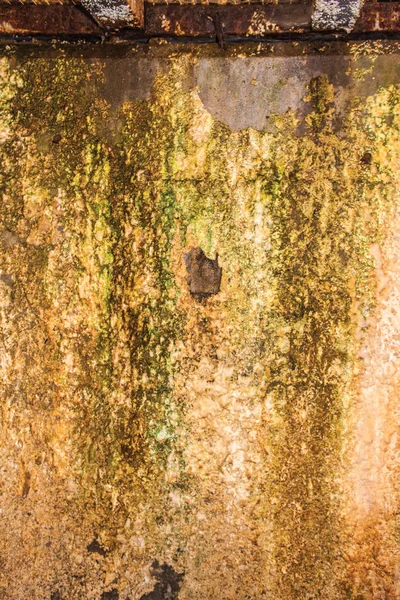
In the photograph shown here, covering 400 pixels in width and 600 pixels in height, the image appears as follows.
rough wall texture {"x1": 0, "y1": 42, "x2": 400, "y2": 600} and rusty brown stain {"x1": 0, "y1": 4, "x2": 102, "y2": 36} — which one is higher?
rusty brown stain {"x1": 0, "y1": 4, "x2": 102, "y2": 36}

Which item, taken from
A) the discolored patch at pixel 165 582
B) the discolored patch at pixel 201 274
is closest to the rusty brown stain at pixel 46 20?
the discolored patch at pixel 201 274

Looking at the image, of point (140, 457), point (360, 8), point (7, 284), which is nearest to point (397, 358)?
point (140, 457)

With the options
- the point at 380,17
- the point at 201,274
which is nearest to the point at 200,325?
the point at 201,274

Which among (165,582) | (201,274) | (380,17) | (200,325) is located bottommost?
(165,582)

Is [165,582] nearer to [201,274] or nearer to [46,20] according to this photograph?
[201,274]

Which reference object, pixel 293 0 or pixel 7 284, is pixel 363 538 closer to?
pixel 7 284

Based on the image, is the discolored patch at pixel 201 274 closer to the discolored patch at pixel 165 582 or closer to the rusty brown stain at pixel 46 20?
the rusty brown stain at pixel 46 20

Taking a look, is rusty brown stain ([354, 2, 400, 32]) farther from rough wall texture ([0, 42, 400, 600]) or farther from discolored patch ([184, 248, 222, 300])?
discolored patch ([184, 248, 222, 300])

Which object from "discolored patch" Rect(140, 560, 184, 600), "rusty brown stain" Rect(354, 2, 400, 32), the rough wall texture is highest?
"rusty brown stain" Rect(354, 2, 400, 32)

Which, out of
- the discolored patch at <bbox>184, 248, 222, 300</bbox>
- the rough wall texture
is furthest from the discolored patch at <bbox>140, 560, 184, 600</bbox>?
the discolored patch at <bbox>184, 248, 222, 300</bbox>
